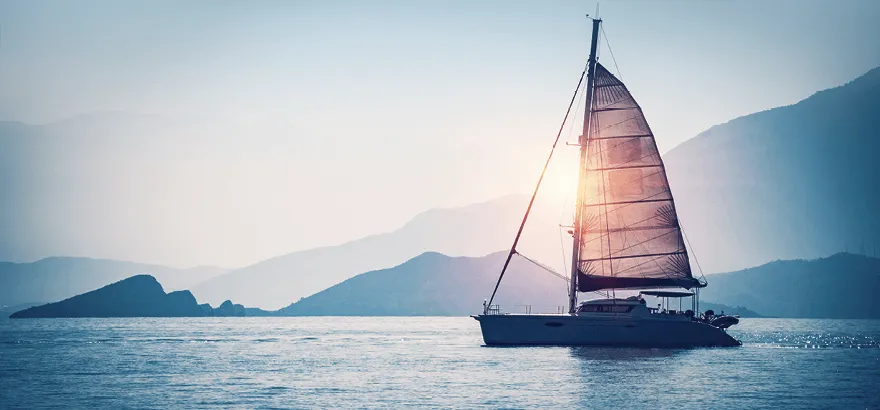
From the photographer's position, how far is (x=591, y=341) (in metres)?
74.6

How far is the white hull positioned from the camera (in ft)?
245

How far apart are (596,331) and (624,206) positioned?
10044mm

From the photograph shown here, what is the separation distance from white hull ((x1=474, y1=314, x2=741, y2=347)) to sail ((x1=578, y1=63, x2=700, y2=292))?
3.92 meters

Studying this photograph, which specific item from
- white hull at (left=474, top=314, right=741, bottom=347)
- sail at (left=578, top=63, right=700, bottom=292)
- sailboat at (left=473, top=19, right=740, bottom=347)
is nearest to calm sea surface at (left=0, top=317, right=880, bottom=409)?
white hull at (left=474, top=314, right=741, bottom=347)

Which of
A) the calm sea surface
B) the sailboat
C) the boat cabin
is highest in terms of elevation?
the sailboat

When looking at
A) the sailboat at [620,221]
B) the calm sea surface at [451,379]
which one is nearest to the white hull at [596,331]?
the sailboat at [620,221]

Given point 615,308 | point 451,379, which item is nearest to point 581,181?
point 615,308

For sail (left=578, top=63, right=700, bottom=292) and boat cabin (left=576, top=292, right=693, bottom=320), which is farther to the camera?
sail (left=578, top=63, right=700, bottom=292)

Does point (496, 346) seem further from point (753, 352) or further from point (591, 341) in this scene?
point (753, 352)

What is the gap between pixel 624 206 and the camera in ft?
257

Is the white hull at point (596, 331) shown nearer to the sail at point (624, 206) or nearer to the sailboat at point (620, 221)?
the sailboat at point (620, 221)

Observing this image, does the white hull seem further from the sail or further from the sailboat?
the sail

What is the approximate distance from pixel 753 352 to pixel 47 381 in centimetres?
5513

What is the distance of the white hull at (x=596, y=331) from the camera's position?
74.6 meters
